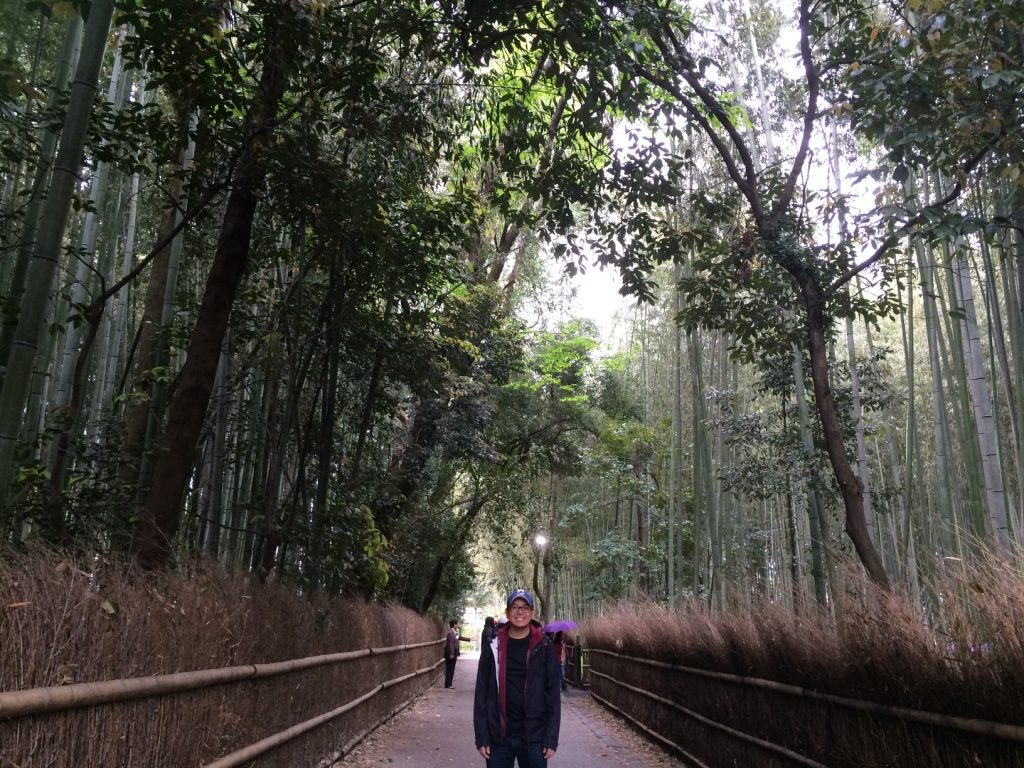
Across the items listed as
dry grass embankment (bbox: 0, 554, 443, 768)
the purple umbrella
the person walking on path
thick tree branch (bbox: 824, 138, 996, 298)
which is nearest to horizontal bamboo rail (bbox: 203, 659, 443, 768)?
dry grass embankment (bbox: 0, 554, 443, 768)

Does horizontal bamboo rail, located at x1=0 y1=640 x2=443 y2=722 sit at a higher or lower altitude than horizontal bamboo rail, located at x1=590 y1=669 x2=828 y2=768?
higher

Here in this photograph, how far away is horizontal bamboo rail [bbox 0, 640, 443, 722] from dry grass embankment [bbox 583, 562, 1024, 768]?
282cm

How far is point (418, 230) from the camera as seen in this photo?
522 centimetres

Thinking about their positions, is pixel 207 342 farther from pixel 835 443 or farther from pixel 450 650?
pixel 450 650

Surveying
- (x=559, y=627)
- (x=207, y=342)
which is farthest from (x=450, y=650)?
(x=207, y=342)

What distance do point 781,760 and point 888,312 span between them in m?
3.06

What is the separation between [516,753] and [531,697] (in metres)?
0.27

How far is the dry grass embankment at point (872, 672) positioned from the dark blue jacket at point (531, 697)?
140 centimetres

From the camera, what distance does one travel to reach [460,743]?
764 centimetres

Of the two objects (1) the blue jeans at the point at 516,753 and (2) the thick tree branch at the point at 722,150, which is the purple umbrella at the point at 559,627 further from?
(1) the blue jeans at the point at 516,753

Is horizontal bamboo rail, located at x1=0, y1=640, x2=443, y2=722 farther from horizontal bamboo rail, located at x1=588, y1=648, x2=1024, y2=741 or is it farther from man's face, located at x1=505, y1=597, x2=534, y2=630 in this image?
horizontal bamboo rail, located at x1=588, y1=648, x2=1024, y2=741

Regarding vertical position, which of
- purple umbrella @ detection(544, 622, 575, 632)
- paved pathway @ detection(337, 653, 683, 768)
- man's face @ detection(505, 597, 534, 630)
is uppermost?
man's face @ detection(505, 597, 534, 630)

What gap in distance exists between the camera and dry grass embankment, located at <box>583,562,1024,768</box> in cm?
258

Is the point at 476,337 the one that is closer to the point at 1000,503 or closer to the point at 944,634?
the point at 1000,503
